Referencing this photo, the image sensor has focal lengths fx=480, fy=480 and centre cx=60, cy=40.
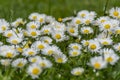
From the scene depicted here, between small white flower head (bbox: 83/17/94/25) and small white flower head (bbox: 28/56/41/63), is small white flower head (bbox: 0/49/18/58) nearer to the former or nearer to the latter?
small white flower head (bbox: 28/56/41/63)

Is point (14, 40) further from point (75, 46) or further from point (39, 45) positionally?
point (75, 46)

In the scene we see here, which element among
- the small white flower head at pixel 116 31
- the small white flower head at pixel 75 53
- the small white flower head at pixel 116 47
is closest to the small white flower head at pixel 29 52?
the small white flower head at pixel 75 53

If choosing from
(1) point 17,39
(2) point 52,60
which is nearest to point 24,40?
(1) point 17,39

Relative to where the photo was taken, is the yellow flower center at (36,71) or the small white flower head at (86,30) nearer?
the yellow flower center at (36,71)

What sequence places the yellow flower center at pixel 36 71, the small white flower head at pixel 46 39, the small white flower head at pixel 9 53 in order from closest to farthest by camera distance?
the yellow flower center at pixel 36 71 → the small white flower head at pixel 9 53 → the small white flower head at pixel 46 39

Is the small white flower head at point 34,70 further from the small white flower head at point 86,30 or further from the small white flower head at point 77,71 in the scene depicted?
the small white flower head at point 86,30

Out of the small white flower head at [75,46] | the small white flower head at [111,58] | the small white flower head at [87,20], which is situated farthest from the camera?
the small white flower head at [87,20]

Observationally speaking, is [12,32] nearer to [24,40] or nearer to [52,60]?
[24,40]
